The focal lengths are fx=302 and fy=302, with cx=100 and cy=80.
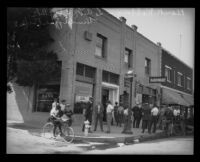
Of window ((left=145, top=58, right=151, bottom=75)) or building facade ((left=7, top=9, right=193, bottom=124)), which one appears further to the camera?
window ((left=145, top=58, right=151, bottom=75))

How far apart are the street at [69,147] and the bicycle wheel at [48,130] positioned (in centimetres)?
31

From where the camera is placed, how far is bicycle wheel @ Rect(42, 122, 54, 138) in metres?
10.2

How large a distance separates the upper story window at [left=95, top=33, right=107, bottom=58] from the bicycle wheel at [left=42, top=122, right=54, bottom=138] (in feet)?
18.6

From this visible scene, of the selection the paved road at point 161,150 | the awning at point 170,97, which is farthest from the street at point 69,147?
the awning at point 170,97

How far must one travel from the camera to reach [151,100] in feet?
48.5

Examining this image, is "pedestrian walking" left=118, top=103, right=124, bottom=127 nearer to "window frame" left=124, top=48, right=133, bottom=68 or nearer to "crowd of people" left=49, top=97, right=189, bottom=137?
"crowd of people" left=49, top=97, right=189, bottom=137

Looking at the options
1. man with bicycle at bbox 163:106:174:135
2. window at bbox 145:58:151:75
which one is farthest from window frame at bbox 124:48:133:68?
man with bicycle at bbox 163:106:174:135

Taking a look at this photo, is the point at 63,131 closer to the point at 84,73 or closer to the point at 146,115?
the point at 84,73

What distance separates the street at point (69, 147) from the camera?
8.80 m

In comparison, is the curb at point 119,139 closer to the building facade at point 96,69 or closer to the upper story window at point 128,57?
the building facade at point 96,69

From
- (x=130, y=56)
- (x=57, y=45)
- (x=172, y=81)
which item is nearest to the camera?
(x=57, y=45)
